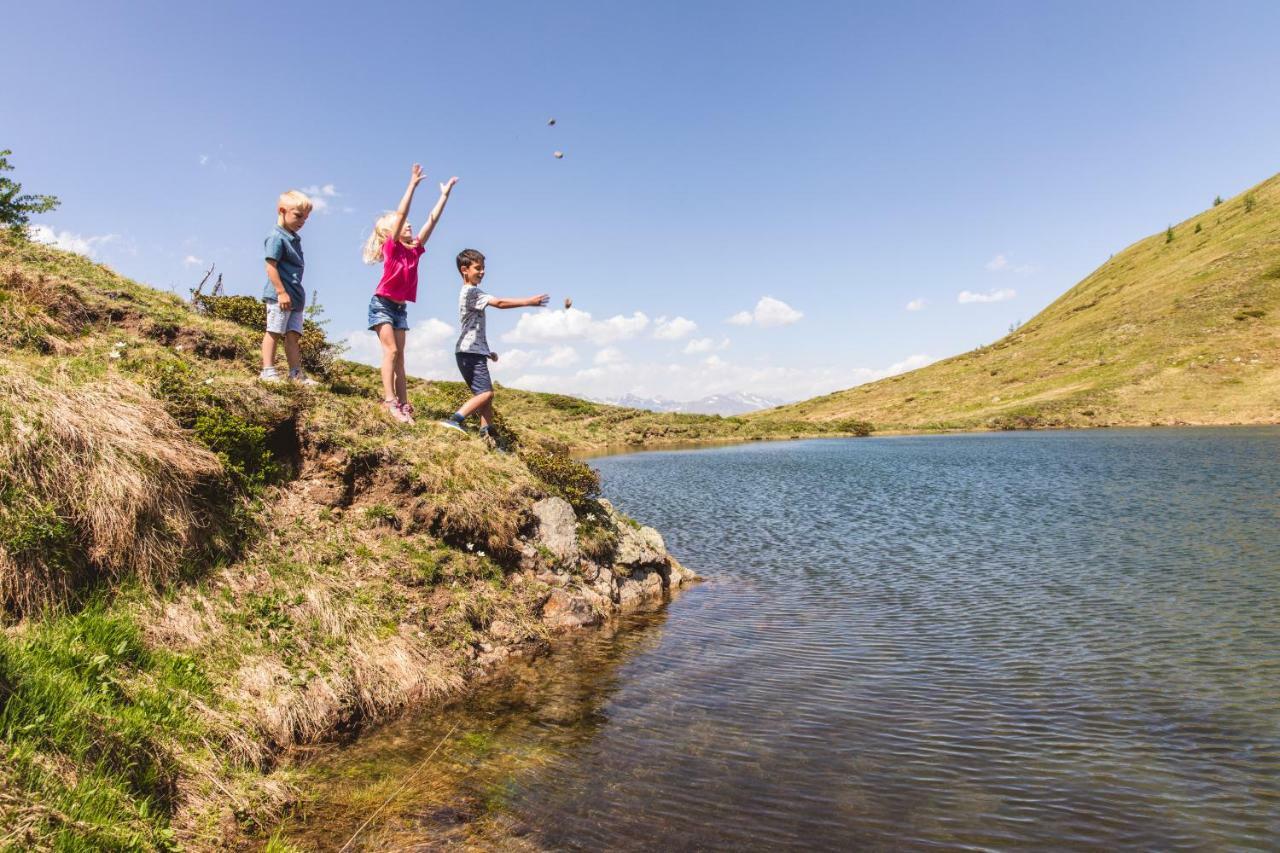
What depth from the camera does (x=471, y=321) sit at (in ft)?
44.3

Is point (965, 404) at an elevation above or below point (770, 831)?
above

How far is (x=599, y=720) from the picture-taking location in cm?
884

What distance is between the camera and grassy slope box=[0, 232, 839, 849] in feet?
18.9

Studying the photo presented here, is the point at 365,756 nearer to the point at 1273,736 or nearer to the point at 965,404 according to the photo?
the point at 1273,736

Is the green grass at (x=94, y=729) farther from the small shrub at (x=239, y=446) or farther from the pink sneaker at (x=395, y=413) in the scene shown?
the pink sneaker at (x=395, y=413)

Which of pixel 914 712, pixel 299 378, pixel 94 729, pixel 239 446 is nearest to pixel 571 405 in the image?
pixel 299 378

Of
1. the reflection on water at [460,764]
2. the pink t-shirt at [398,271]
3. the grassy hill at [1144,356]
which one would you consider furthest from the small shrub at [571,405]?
the reflection on water at [460,764]

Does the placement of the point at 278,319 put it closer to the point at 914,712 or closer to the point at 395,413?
the point at 395,413

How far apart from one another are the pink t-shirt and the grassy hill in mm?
89580

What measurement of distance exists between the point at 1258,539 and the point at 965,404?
103 m

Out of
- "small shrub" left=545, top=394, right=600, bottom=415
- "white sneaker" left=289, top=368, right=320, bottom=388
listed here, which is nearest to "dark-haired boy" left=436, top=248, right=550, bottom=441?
"white sneaker" left=289, top=368, right=320, bottom=388

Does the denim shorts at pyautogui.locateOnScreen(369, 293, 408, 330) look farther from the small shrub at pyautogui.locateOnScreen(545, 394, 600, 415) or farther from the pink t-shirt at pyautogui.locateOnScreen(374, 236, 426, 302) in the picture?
Answer: the small shrub at pyautogui.locateOnScreen(545, 394, 600, 415)

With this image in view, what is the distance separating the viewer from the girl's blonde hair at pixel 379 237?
41.0 feet

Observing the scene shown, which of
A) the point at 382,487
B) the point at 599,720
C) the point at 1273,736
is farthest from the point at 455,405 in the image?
the point at 1273,736
